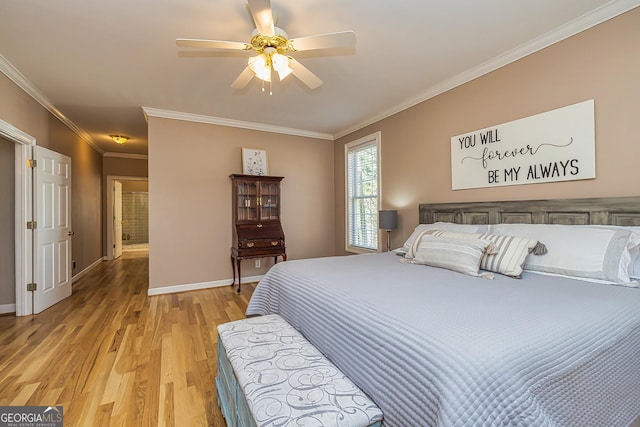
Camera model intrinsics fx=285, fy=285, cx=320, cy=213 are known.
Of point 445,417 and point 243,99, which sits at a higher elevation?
point 243,99

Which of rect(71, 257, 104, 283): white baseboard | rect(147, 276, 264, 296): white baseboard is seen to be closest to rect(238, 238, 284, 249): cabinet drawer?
rect(147, 276, 264, 296): white baseboard

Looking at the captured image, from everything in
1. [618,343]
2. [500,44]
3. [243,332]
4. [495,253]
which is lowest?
[243,332]

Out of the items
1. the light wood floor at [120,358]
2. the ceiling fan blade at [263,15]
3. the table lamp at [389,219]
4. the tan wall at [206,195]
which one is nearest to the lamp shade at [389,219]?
the table lamp at [389,219]

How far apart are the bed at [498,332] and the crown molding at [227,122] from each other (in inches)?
122

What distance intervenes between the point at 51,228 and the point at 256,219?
247cm

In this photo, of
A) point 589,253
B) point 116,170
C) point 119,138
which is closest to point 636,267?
point 589,253

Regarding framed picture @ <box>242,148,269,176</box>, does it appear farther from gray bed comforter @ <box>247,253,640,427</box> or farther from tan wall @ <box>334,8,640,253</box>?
gray bed comforter @ <box>247,253,640,427</box>

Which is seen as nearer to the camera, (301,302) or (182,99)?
Answer: (301,302)

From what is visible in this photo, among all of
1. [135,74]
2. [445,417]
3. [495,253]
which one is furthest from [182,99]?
[445,417]

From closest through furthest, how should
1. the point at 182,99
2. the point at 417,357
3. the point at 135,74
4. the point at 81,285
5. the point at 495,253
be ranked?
the point at 417,357
the point at 495,253
the point at 135,74
the point at 182,99
the point at 81,285

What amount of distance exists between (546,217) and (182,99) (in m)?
3.94

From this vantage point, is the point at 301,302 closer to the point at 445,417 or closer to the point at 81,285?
the point at 445,417

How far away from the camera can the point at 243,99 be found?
3.50 metres

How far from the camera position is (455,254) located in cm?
203
